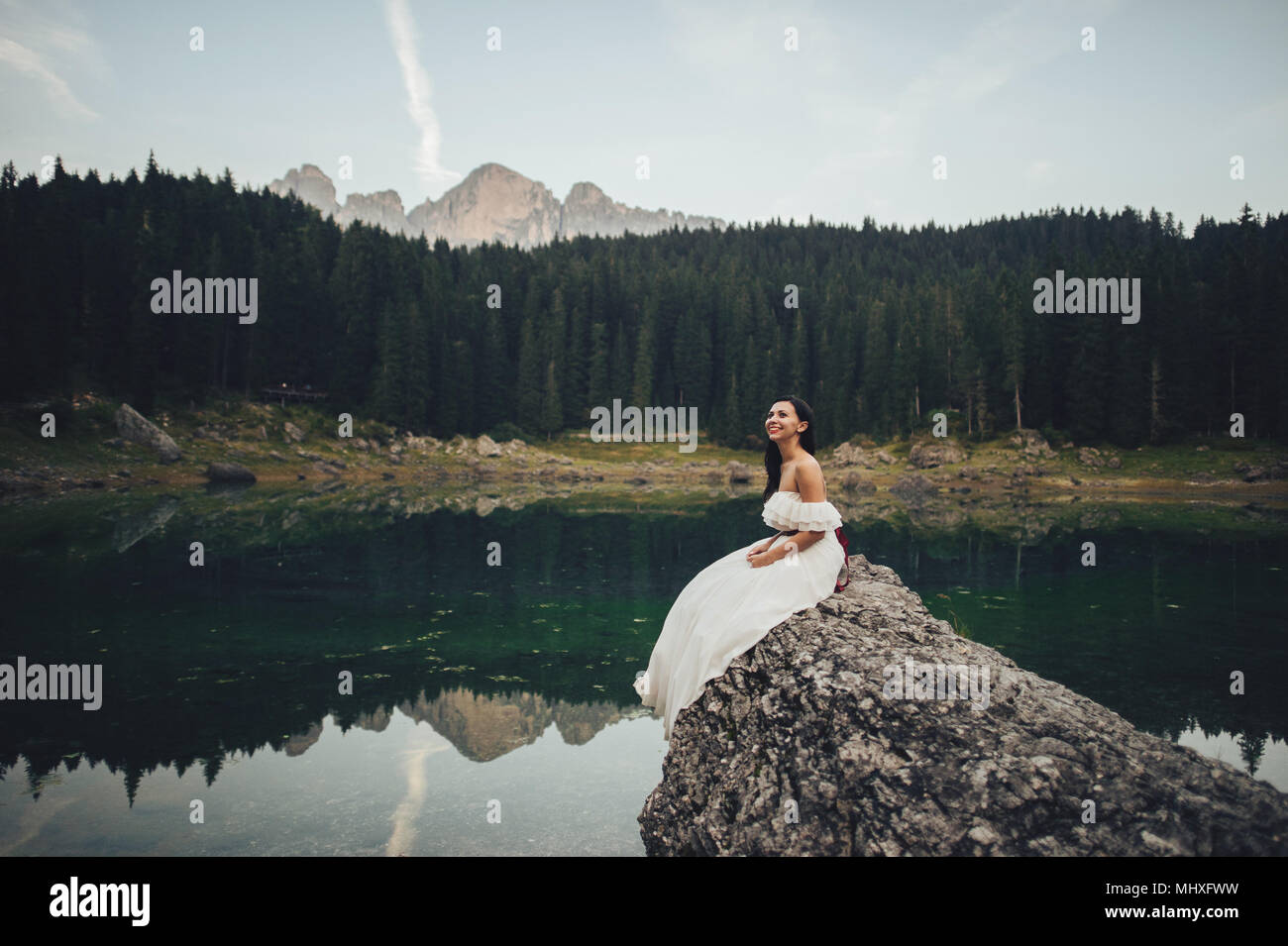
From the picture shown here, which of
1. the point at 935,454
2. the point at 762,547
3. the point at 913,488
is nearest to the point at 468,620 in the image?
the point at 762,547

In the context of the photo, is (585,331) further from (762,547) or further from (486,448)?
(762,547)

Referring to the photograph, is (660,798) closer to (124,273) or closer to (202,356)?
(202,356)

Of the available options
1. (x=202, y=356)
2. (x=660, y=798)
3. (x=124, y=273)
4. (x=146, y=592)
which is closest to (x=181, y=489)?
(x=202, y=356)

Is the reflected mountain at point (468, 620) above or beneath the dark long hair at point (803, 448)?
beneath

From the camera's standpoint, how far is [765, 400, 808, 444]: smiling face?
7.31 meters

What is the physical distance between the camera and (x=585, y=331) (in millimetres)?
111625

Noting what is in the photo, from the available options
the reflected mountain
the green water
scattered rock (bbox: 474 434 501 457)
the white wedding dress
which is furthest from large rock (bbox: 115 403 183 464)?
the white wedding dress

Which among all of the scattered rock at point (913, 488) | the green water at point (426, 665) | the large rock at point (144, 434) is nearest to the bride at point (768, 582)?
the green water at point (426, 665)

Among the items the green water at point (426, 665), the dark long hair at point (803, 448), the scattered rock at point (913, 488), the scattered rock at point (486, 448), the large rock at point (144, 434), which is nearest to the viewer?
the dark long hair at point (803, 448)

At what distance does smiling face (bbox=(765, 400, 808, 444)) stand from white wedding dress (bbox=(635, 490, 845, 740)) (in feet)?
2.01

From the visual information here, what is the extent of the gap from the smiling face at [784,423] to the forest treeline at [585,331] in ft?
233

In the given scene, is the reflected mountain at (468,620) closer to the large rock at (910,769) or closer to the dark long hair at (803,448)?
the large rock at (910,769)

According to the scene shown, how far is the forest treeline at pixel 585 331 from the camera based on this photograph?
68062 mm

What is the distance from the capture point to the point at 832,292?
11350cm
